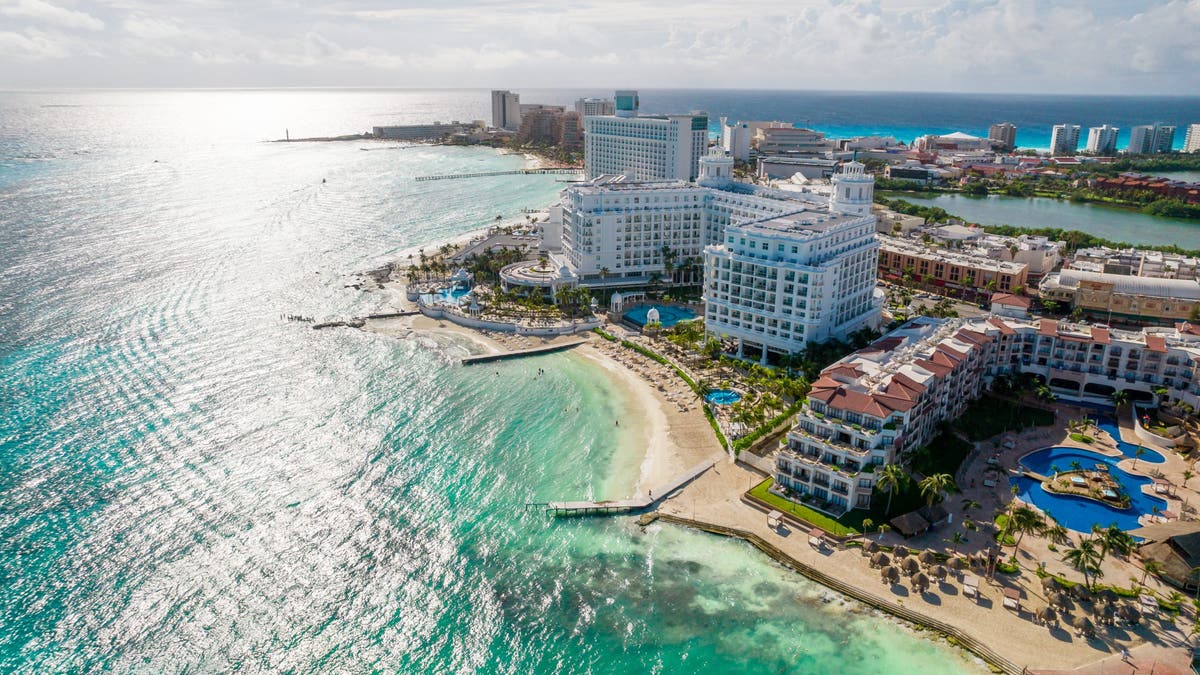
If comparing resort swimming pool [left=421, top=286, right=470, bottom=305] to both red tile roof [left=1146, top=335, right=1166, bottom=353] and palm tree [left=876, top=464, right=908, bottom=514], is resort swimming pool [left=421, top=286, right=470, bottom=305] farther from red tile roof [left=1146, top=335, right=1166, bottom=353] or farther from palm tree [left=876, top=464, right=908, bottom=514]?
red tile roof [left=1146, top=335, right=1166, bottom=353]

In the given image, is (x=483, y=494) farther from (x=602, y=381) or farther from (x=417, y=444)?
(x=602, y=381)

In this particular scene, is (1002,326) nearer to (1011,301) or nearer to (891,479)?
(1011,301)

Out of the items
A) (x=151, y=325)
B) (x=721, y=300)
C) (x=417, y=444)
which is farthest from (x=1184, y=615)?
(x=151, y=325)

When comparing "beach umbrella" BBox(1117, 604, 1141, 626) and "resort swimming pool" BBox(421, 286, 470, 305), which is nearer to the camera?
"beach umbrella" BBox(1117, 604, 1141, 626)

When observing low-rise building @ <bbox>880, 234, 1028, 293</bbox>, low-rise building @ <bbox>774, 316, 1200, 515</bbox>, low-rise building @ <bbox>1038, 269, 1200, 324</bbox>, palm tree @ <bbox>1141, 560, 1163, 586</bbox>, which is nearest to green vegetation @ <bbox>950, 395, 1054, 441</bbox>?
low-rise building @ <bbox>774, 316, 1200, 515</bbox>

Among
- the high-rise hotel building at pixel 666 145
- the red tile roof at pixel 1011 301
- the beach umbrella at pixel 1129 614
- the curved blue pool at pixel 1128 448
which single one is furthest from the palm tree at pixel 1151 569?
the high-rise hotel building at pixel 666 145

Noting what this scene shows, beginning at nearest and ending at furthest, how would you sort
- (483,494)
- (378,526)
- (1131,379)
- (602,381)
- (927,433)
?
(378,526) → (483,494) → (927,433) → (1131,379) → (602,381)
